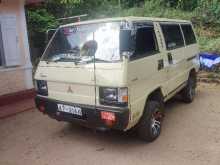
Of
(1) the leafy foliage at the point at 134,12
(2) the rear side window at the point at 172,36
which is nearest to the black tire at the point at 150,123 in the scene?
(2) the rear side window at the point at 172,36

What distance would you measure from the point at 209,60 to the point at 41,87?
21.6 ft

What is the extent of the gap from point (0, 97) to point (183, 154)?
4864mm

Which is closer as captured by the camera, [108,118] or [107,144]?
[108,118]

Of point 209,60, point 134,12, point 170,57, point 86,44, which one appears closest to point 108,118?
point 86,44

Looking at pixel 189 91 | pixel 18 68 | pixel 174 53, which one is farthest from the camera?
pixel 18 68

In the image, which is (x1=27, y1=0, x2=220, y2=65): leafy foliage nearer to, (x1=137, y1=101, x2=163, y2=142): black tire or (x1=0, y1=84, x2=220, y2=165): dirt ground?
(x1=0, y1=84, x2=220, y2=165): dirt ground

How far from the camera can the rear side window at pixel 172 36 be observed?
5.77 meters

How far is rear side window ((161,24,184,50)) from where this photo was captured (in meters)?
5.77

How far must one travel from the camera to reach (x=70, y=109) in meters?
4.78

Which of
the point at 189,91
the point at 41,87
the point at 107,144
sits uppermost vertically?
the point at 41,87

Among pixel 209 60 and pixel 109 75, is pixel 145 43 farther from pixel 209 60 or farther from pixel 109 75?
pixel 209 60

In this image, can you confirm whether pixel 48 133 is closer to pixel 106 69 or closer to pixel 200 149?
pixel 106 69

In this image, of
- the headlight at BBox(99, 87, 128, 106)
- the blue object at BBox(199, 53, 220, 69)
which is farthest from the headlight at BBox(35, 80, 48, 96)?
the blue object at BBox(199, 53, 220, 69)

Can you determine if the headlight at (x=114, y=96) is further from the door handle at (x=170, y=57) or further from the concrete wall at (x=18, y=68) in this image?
the concrete wall at (x=18, y=68)
